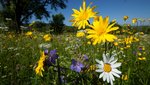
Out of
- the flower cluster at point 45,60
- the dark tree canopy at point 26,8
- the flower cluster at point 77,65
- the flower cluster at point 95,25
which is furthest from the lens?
the dark tree canopy at point 26,8

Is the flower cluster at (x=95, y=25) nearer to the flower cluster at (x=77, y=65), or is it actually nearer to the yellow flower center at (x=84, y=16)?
the yellow flower center at (x=84, y=16)

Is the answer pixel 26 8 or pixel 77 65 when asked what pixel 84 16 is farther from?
pixel 26 8

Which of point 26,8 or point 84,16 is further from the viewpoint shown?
point 26,8

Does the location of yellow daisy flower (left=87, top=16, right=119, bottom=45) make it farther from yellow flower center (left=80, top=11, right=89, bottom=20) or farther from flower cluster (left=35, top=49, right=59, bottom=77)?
flower cluster (left=35, top=49, right=59, bottom=77)

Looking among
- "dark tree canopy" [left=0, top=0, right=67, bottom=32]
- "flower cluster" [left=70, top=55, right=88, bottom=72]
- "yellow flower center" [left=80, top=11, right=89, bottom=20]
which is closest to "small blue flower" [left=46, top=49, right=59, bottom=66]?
"flower cluster" [left=70, top=55, right=88, bottom=72]

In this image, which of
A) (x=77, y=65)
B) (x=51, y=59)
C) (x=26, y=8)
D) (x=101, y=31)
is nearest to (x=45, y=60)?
(x=51, y=59)

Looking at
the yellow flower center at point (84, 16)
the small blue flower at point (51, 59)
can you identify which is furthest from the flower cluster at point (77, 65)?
the yellow flower center at point (84, 16)

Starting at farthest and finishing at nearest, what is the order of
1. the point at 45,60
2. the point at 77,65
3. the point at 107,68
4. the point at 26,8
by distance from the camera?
the point at 26,8 → the point at 77,65 → the point at 45,60 → the point at 107,68

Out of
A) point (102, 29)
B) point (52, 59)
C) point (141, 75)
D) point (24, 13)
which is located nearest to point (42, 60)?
point (52, 59)

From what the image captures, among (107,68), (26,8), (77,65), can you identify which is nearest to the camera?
(107,68)

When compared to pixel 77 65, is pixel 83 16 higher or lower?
higher

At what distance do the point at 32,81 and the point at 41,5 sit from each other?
1235 inches

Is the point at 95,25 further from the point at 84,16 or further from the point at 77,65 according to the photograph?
the point at 77,65

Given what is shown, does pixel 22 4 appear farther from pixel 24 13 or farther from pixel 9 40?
pixel 9 40
